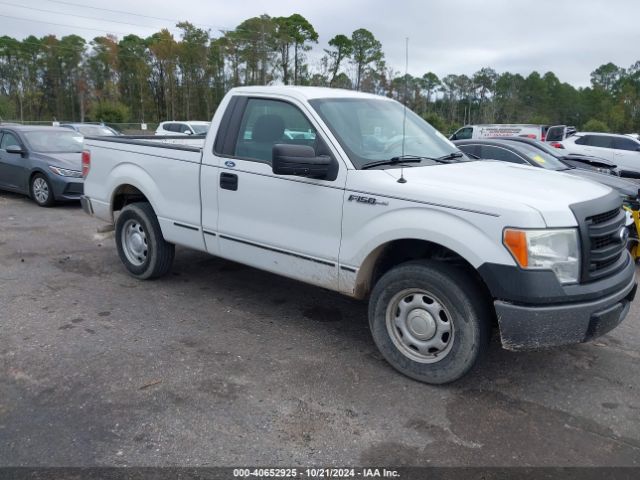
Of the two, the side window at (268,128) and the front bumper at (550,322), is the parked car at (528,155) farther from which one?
the front bumper at (550,322)

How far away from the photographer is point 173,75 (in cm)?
6312

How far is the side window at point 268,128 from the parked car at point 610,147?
16.8 metres

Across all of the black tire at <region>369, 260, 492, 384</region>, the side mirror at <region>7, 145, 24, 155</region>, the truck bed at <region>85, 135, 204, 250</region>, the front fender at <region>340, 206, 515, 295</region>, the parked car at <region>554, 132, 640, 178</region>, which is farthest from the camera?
the parked car at <region>554, 132, 640, 178</region>

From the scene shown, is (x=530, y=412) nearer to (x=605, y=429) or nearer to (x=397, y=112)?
(x=605, y=429)

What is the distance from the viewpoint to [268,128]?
4.81 m

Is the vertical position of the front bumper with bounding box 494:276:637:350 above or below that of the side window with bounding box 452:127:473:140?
below

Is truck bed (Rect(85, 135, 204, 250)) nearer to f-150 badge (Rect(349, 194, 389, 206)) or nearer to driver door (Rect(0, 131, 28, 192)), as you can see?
f-150 badge (Rect(349, 194, 389, 206))

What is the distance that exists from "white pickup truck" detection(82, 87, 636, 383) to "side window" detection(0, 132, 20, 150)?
24.6 feet

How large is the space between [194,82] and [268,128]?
61.3 m

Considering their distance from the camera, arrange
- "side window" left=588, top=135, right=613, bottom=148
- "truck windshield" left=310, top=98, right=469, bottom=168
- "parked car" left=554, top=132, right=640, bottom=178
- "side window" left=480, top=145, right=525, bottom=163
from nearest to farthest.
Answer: "truck windshield" left=310, top=98, right=469, bottom=168 → "side window" left=480, top=145, right=525, bottom=163 → "parked car" left=554, top=132, right=640, bottom=178 → "side window" left=588, top=135, right=613, bottom=148

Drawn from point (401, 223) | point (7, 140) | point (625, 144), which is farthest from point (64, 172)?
point (625, 144)

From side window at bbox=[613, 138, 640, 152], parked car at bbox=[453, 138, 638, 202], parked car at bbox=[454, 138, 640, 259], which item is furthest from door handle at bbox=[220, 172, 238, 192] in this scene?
side window at bbox=[613, 138, 640, 152]

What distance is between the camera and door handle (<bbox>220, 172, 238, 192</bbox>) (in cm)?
484

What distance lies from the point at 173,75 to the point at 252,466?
65068mm
